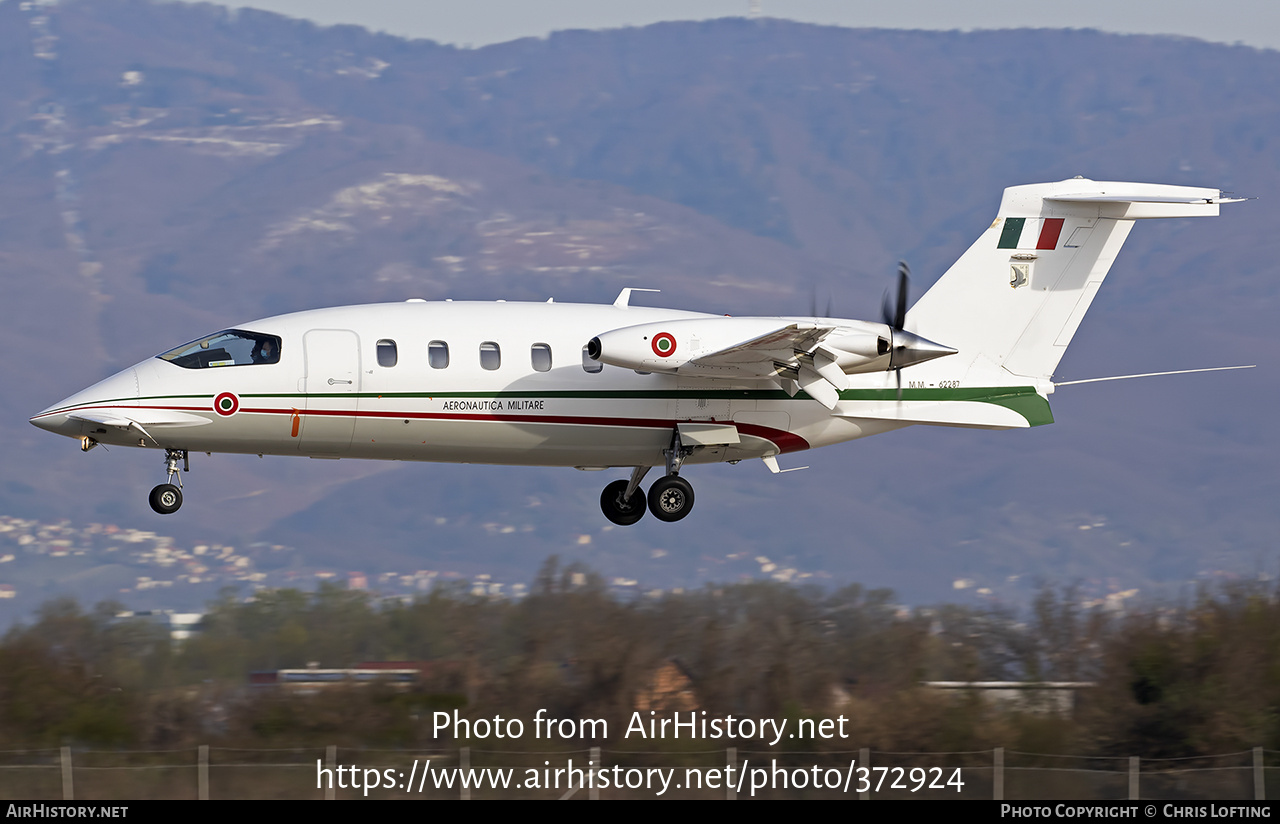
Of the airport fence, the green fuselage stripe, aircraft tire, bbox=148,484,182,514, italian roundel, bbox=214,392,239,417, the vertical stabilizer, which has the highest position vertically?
the vertical stabilizer

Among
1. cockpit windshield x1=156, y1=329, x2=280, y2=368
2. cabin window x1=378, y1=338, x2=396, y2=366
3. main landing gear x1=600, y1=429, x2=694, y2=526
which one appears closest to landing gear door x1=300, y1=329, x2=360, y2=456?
cabin window x1=378, y1=338, x2=396, y2=366

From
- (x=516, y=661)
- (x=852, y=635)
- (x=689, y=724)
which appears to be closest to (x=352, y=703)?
(x=516, y=661)

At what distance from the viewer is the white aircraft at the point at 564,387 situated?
2723cm

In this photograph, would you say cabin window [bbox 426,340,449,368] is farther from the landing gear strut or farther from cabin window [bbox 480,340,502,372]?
the landing gear strut

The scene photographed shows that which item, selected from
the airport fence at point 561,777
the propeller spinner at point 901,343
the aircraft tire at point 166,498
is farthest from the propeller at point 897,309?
the aircraft tire at point 166,498

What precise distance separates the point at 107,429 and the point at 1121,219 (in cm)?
1996

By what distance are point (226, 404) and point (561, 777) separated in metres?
9.95

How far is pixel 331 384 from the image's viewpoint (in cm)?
2752

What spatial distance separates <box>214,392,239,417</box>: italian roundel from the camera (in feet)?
89.4

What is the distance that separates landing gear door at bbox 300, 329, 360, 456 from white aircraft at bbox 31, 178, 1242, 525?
3cm

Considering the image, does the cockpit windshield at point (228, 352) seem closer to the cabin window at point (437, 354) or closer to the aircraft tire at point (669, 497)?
the cabin window at point (437, 354)

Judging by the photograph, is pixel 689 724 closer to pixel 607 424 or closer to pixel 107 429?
pixel 607 424

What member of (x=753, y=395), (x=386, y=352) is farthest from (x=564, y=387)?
(x=753, y=395)

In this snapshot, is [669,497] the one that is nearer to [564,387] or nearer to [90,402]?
[564,387]
